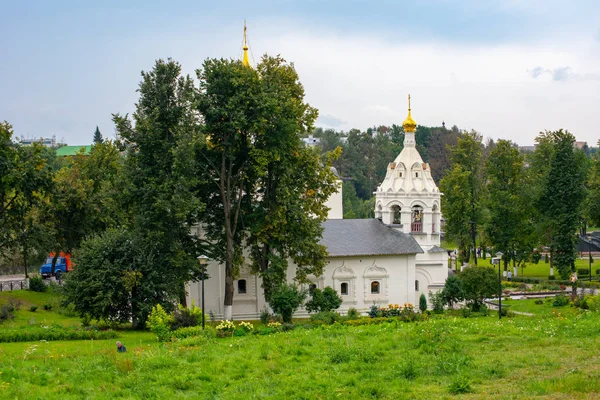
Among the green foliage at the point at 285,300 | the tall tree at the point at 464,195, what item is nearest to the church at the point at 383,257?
the green foliage at the point at 285,300

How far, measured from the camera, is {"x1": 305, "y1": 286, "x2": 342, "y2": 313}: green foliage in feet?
115

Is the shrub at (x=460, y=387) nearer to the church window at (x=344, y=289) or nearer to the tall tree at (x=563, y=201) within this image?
the church window at (x=344, y=289)

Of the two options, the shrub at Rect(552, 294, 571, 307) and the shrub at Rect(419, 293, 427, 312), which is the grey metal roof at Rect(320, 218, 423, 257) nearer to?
the shrub at Rect(419, 293, 427, 312)

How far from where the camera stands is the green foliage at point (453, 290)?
36219 millimetres

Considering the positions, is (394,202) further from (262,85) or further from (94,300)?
(94,300)

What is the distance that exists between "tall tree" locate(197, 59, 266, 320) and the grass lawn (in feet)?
41.1

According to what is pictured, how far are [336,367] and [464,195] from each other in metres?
38.3

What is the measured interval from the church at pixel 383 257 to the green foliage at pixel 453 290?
7.22ft

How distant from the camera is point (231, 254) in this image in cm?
3197

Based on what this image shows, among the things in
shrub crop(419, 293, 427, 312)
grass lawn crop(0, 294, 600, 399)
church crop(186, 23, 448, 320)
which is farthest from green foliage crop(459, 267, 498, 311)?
grass lawn crop(0, 294, 600, 399)

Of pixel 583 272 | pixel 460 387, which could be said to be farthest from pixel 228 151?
pixel 583 272

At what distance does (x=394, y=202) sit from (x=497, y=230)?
1317cm

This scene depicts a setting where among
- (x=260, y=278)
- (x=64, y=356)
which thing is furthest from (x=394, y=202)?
(x=64, y=356)

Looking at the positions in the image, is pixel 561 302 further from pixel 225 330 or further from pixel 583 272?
pixel 225 330
